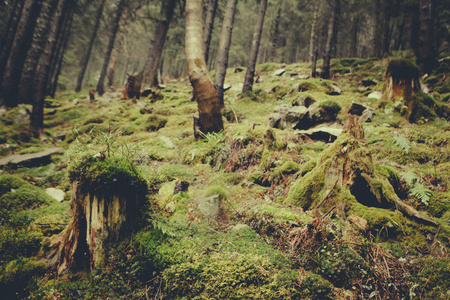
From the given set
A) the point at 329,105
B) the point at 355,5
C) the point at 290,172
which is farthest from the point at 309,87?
the point at 355,5

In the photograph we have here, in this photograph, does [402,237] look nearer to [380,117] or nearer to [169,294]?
[169,294]

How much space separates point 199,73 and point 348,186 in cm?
478

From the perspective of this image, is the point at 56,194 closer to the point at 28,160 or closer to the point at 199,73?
the point at 28,160

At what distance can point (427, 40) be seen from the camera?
10.0 m

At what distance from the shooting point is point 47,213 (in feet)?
12.2

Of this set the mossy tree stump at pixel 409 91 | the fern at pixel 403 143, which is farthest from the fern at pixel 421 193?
the mossy tree stump at pixel 409 91

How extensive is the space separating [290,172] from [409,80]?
246 inches

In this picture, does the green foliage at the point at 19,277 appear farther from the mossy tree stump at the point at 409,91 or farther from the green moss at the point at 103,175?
the mossy tree stump at the point at 409,91

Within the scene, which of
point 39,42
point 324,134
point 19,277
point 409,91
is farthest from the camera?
point 39,42

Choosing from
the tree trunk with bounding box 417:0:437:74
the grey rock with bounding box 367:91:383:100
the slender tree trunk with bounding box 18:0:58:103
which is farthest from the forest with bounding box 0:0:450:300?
the slender tree trunk with bounding box 18:0:58:103

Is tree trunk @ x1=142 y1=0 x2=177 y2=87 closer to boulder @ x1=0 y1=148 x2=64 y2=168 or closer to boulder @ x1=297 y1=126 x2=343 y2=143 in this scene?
boulder @ x1=0 y1=148 x2=64 y2=168

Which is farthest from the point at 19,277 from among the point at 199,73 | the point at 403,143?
the point at 403,143

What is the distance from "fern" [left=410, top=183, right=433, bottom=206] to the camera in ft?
11.1

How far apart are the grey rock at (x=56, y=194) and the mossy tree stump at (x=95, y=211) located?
2344 mm
